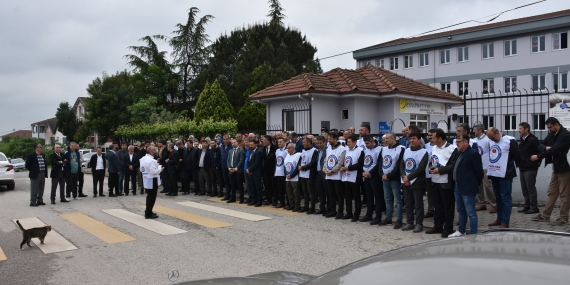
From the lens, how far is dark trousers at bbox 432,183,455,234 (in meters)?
8.86

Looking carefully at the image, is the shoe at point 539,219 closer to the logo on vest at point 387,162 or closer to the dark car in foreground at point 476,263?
the logo on vest at point 387,162

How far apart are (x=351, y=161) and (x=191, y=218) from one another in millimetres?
4239

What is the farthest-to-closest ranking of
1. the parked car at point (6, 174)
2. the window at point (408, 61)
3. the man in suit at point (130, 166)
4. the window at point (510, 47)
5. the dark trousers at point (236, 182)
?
the window at point (408, 61) < the window at point (510, 47) < the parked car at point (6, 174) < the man in suit at point (130, 166) < the dark trousers at point (236, 182)

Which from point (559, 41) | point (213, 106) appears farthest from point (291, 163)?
point (559, 41)

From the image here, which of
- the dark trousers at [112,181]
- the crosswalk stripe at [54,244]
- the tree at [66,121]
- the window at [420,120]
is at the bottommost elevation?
the crosswalk stripe at [54,244]

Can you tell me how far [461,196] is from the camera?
27.8 feet

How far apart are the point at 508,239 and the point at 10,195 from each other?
65.5ft

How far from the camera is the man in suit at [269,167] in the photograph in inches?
526

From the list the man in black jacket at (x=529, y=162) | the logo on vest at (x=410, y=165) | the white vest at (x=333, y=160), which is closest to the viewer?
the logo on vest at (x=410, y=165)

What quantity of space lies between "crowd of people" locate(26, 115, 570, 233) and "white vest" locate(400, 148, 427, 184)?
0.02 metres

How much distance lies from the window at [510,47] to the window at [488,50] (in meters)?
1.18

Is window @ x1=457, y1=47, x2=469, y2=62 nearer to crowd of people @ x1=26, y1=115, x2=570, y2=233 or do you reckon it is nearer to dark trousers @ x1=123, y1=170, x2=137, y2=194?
crowd of people @ x1=26, y1=115, x2=570, y2=233

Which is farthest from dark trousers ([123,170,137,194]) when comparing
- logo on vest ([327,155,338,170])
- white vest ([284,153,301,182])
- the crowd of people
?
logo on vest ([327,155,338,170])

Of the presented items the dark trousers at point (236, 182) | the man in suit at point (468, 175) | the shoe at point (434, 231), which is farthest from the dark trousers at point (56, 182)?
the man in suit at point (468, 175)
